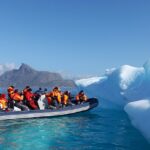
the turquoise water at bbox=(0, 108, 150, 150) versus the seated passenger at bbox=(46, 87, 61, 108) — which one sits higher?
the seated passenger at bbox=(46, 87, 61, 108)

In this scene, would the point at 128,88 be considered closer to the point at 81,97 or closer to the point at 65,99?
the point at 81,97

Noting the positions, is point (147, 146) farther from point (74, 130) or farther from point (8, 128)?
point (8, 128)

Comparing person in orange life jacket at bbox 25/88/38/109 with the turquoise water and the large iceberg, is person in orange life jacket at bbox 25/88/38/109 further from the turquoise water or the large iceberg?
the large iceberg

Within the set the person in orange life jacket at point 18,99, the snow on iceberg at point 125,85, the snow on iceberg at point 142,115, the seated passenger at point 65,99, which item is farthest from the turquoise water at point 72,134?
the snow on iceberg at point 125,85

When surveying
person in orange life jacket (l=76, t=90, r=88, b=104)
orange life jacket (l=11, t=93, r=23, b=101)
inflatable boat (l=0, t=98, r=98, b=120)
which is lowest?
inflatable boat (l=0, t=98, r=98, b=120)

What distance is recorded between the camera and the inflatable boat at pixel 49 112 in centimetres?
1961

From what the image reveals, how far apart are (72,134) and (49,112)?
5669mm

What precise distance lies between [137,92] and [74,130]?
7.15m

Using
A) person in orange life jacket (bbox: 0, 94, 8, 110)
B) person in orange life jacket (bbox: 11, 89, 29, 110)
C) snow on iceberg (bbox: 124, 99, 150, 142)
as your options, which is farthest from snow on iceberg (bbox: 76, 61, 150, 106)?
person in orange life jacket (bbox: 0, 94, 8, 110)

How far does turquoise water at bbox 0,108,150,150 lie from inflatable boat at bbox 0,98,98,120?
55 centimetres

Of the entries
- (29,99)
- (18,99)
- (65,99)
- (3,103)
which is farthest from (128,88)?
(3,103)

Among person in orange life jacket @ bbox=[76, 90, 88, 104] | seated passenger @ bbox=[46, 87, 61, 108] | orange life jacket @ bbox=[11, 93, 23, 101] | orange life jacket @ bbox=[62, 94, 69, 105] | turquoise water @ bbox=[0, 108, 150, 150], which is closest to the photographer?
turquoise water @ bbox=[0, 108, 150, 150]

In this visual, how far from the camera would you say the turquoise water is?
534 inches

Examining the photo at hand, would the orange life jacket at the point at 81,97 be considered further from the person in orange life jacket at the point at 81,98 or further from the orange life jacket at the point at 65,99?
the orange life jacket at the point at 65,99
